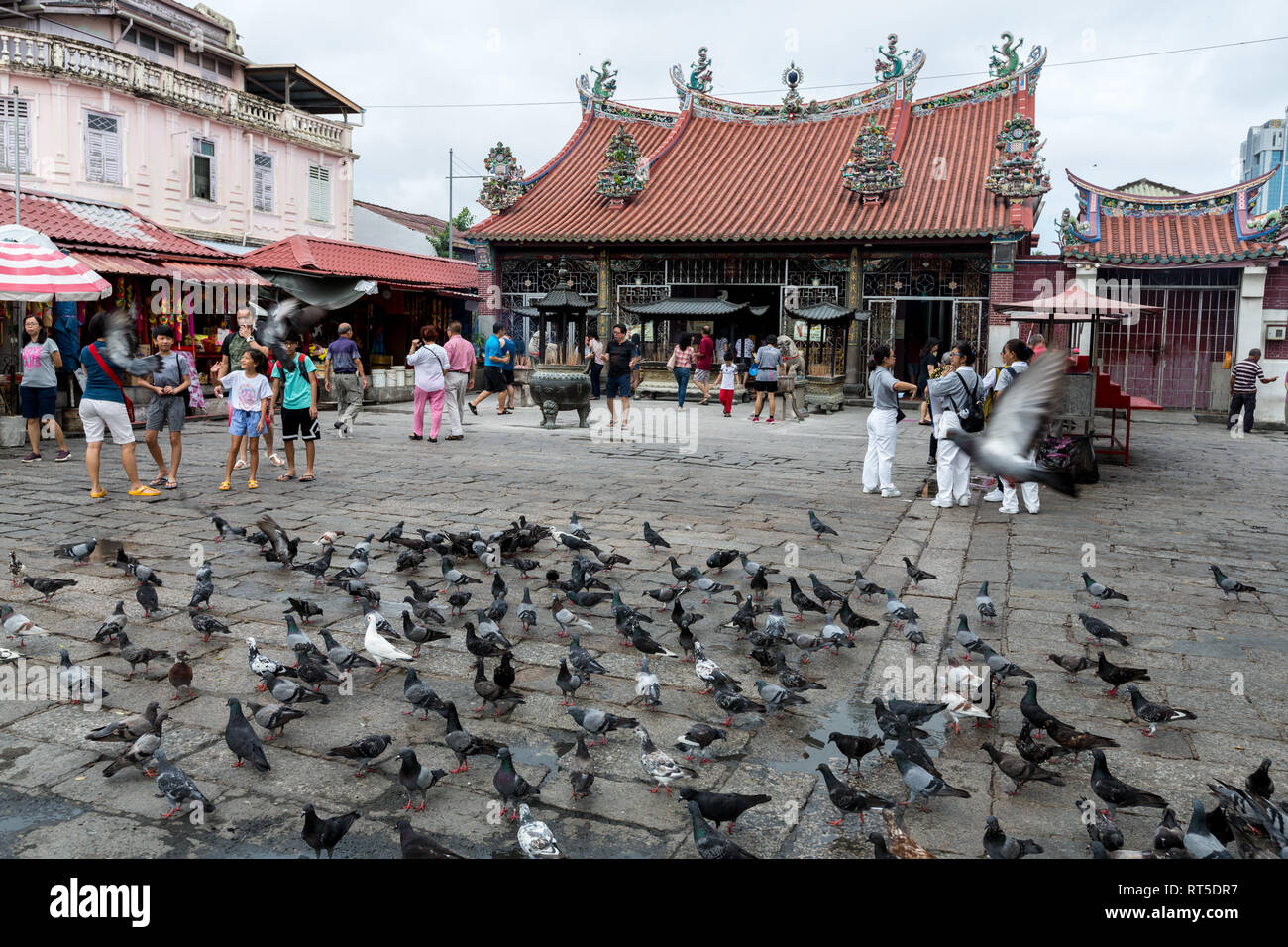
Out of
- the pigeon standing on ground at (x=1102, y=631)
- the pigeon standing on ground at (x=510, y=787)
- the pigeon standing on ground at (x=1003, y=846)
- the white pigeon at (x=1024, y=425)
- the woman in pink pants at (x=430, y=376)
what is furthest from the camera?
the woman in pink pants at (x=430, y=376)

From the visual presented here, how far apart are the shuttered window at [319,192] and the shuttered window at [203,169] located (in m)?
3.66

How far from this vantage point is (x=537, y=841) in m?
3.09

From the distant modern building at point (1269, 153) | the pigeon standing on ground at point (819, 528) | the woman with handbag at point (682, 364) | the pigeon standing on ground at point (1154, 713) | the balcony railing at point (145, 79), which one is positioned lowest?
the pigeon standing on ground at point (1154, 713)

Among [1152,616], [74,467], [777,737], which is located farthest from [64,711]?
[74,467]

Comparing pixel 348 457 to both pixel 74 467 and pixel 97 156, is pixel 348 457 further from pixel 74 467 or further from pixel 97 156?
pixel 97 156

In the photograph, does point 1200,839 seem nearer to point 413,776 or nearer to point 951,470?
point 413,776

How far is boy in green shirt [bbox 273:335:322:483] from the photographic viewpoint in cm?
983

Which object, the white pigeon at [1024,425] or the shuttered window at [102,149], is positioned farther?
the shuttered window at [102,149]

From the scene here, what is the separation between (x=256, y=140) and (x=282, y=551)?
21986mm

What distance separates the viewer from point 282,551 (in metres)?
6.66

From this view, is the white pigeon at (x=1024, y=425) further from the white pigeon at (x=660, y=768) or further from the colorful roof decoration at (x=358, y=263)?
the colorful roof decoration at (x=358, y=263)

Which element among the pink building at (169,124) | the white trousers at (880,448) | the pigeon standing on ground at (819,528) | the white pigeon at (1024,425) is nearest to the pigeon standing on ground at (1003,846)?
the white pigeon at (1024,425)

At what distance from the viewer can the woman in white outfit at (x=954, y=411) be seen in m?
9.01

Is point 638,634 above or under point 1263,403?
Answer: under
